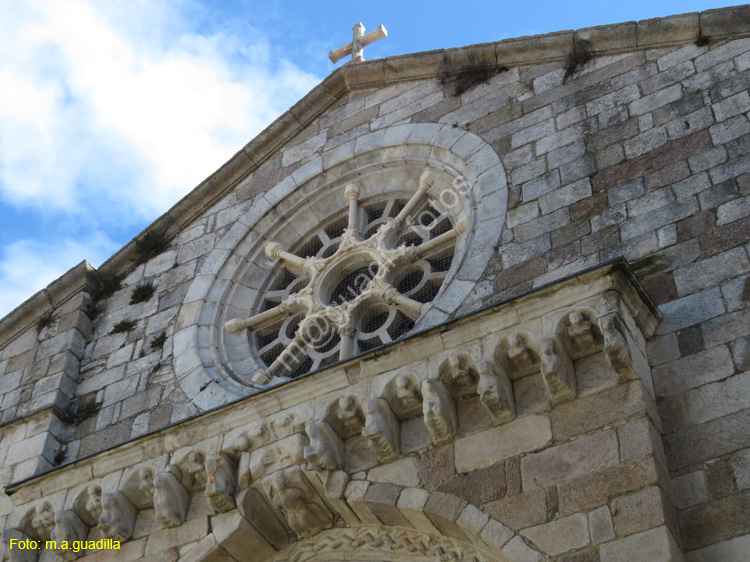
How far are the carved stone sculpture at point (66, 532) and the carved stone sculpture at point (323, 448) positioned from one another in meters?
1.88

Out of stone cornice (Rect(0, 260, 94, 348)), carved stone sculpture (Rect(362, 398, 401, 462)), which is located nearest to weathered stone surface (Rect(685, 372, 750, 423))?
carved stone sculpture (Rect(362, 398, 401, 462))

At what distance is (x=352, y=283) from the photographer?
9.57m

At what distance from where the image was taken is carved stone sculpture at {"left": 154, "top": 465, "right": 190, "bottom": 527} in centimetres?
751

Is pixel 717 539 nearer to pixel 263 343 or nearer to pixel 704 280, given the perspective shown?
pixel 704 280

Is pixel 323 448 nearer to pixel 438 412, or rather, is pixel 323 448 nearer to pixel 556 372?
pixel 438 412

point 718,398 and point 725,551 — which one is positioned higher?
point 718,398

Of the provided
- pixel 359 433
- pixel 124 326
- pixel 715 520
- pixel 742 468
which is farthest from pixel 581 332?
pixel 124 326

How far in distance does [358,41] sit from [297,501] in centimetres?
633

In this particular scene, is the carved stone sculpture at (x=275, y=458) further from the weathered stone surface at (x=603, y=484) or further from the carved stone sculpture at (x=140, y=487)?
the weathered stone surface at (x=603, y=484)

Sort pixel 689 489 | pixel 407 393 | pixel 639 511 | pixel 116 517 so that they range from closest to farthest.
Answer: pixel 639 511
pixel 689 489
pixel 407 393
pixel 116 517

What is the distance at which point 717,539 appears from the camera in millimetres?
5844

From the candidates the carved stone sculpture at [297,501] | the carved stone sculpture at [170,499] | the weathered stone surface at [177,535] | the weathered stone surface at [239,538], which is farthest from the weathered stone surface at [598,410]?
the carved stone sculpture at [170,499]

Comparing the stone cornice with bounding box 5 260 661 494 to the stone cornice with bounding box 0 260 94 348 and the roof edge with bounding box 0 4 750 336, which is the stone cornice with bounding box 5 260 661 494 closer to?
the stone cornice with bounding box 0 260 94 348

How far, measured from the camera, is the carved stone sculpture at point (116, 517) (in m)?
7.70
